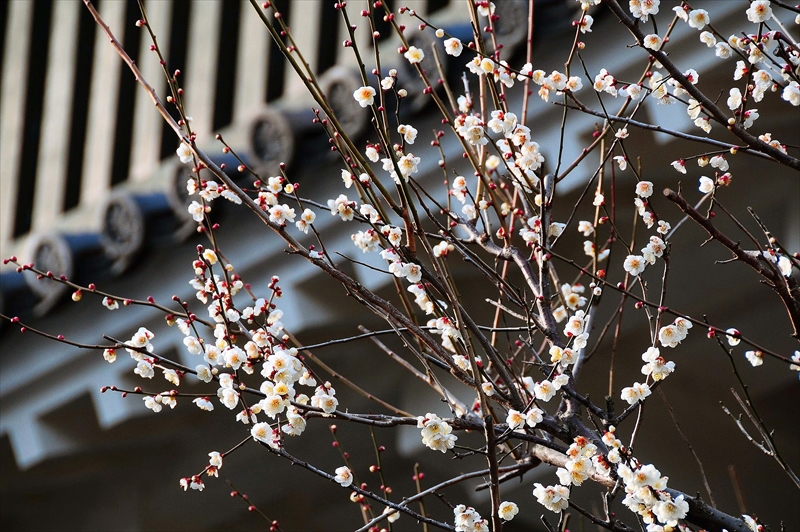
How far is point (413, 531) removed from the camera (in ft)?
8.64

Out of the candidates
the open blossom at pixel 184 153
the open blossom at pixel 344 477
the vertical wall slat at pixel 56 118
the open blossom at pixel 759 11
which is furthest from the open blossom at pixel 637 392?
the vertical wall slat at pixel 56 118

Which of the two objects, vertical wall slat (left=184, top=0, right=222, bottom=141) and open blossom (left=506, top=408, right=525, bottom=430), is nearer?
open blossom (left=506, top=408, right=525, bottom=430)

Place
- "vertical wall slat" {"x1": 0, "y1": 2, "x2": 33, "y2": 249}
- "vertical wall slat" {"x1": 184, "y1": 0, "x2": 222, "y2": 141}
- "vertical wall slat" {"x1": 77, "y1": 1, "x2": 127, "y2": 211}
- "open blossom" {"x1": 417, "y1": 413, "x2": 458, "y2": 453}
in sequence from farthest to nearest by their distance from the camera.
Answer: "vertical wall slat" {"x1": 0, "y1": 2, "x2": 33, "y2": 249} < "vertical wall slat" {"x1": 77, "y1": 1, "x2": 127, "y2": 211} < "vertical wall slat" {"x1": 184, "y1": 0, "x2": 222, "y2": 141} < "open blossom" {"x1": 417, "y1": 413, "x2": 458, "y2": 453}

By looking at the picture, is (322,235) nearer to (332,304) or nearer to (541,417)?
(332,304)

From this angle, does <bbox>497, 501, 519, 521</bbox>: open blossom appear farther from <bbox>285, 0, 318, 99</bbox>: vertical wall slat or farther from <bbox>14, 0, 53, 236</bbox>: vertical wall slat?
<bbox>14, 0, 53, 236</bbox>: vertical wall slat

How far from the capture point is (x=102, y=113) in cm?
244

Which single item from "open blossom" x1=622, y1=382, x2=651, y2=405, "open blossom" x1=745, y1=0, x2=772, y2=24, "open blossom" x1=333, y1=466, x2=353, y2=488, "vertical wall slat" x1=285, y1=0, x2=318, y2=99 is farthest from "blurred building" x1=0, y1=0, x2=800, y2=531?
"open blossom" x1=333, y1=466, x2=353, y2=488

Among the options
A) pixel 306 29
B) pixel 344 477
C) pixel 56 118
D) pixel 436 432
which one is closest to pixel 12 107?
pixel 56 118

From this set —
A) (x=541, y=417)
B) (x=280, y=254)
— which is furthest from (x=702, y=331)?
(x=541, y=417)

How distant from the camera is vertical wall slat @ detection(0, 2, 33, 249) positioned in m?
2.54

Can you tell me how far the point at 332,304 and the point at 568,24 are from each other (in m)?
0.82

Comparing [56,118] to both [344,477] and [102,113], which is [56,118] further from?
[344,477]

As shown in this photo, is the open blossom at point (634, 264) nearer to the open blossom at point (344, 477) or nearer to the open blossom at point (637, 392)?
the open blossom at point (637, 392)

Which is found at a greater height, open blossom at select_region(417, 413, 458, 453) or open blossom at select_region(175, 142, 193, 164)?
open blossom at select_region(175, 142, 193, 164)
